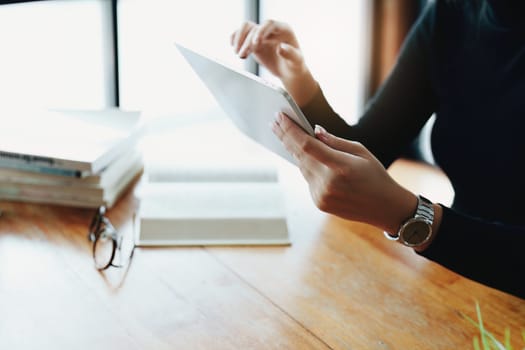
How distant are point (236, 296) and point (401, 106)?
0.59 meters

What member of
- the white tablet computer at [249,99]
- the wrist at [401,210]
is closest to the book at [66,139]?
the white tablet computer at [249,99]

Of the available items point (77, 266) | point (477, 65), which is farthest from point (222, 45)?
point (77, 266)

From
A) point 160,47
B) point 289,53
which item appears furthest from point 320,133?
point 160,47

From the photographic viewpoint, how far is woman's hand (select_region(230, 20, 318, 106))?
1143 millimetres

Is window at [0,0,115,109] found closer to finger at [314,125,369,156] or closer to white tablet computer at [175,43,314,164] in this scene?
white tablet computer at [175,43,314,164]

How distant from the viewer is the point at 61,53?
1758 mm

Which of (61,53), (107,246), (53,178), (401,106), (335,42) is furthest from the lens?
(335,42)

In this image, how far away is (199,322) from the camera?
84cm

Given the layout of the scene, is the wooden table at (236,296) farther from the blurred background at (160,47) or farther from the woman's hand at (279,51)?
the blurred background at (160,47)

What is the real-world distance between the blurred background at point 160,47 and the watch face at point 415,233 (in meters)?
0.89

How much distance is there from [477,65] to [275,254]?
515 mm

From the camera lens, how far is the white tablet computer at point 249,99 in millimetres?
780

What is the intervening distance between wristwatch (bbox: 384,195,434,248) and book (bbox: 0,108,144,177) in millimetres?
538

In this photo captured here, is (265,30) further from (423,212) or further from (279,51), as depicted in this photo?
(423,212)
